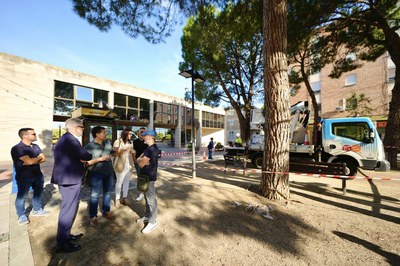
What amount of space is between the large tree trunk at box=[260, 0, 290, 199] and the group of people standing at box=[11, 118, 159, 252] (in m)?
2.62

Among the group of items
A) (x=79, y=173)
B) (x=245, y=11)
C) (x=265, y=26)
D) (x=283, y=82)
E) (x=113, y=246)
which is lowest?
(x=113, y=246)

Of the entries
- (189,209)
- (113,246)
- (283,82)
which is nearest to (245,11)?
(283,82)

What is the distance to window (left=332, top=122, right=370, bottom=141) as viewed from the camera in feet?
22.4

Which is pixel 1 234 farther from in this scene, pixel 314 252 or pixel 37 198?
pixel 314 252

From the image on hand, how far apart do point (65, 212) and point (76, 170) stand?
0.55 m

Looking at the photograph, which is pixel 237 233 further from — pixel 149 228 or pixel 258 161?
pixel 258 161

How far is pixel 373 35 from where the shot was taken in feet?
31.3

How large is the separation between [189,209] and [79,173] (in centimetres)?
212

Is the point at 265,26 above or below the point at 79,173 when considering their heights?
above

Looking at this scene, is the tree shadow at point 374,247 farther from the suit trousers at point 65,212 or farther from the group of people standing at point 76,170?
the suit trousers at point 65,212

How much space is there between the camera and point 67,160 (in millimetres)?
2385

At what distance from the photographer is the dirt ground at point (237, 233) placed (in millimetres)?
2314

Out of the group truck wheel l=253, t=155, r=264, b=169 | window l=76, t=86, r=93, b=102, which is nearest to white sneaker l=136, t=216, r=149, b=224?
truck wheel l=253, t=155, r=264, b=169

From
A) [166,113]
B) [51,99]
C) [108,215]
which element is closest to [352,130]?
[108,215]
